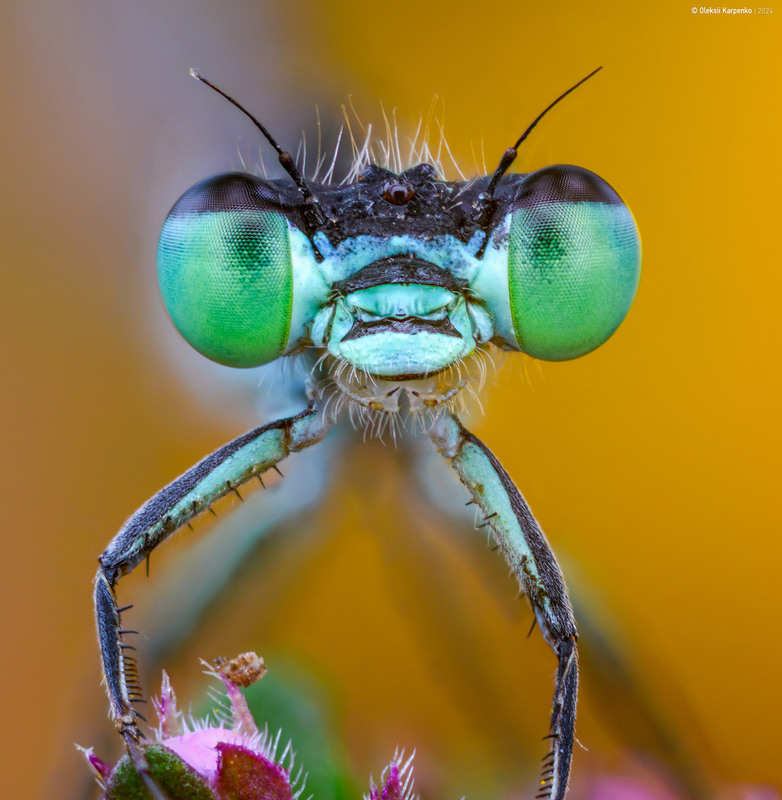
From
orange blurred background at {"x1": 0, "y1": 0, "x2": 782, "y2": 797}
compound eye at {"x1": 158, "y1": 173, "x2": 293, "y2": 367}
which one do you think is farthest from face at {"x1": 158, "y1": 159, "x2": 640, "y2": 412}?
orange blurred background at {"x1": 0, "y1": 0, "x2": 782, "y2": 797}

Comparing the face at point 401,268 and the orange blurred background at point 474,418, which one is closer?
the face at point 401,268

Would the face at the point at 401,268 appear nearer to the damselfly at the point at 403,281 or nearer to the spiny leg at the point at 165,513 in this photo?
the damselfly at the point at 403,281

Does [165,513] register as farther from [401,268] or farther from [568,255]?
[568,255]

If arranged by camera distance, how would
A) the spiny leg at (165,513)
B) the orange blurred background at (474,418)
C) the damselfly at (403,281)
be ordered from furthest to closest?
1. the orange blurred background at (474,418)
2. the damselfly at (403,281)
3. the spiny leg at (165,513)

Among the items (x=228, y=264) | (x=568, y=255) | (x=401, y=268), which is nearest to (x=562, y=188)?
(x=568, y=255)

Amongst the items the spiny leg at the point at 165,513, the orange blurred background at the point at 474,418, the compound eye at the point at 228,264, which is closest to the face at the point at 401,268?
the compound eye at the point at 228,264

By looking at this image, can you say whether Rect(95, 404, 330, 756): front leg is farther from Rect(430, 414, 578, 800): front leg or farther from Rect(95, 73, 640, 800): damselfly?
Rect(430, 414, 578, 800): front leg
